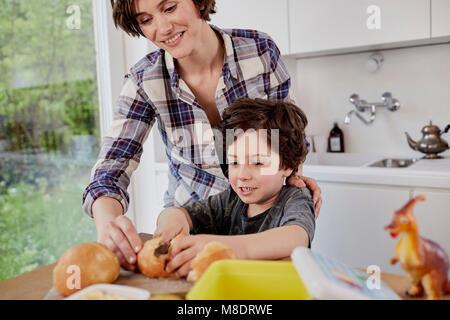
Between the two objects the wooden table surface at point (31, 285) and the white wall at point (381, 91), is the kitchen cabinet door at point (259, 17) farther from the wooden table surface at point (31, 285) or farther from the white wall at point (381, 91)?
the wooden table surface at point (31, 285)

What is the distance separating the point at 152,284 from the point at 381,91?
1.99 metres

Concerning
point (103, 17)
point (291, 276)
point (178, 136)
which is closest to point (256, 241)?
point (291, 276)

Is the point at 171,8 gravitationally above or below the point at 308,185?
above

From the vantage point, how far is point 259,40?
4.24 feet

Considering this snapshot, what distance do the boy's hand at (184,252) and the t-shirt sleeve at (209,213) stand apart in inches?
13.7

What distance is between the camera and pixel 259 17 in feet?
7.51

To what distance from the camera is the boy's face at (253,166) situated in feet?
3.17

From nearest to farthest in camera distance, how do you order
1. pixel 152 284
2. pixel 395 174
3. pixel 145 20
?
pixel 152 284, pixel 145 20, pixel 395 174

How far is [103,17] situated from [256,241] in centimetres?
210

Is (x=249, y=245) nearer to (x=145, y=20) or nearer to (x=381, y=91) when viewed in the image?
(x=145, y=20)

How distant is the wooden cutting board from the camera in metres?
0.64

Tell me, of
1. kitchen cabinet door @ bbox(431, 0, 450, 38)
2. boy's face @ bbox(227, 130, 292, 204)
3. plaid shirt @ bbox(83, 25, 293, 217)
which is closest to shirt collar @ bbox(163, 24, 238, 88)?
plaid shirt @ bbox(83, 25, 293, 217)

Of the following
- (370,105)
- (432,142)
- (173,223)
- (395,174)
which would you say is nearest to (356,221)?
(395,174)

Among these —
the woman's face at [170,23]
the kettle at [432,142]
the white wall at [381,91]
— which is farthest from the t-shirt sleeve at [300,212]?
the white wall at [381,91]
